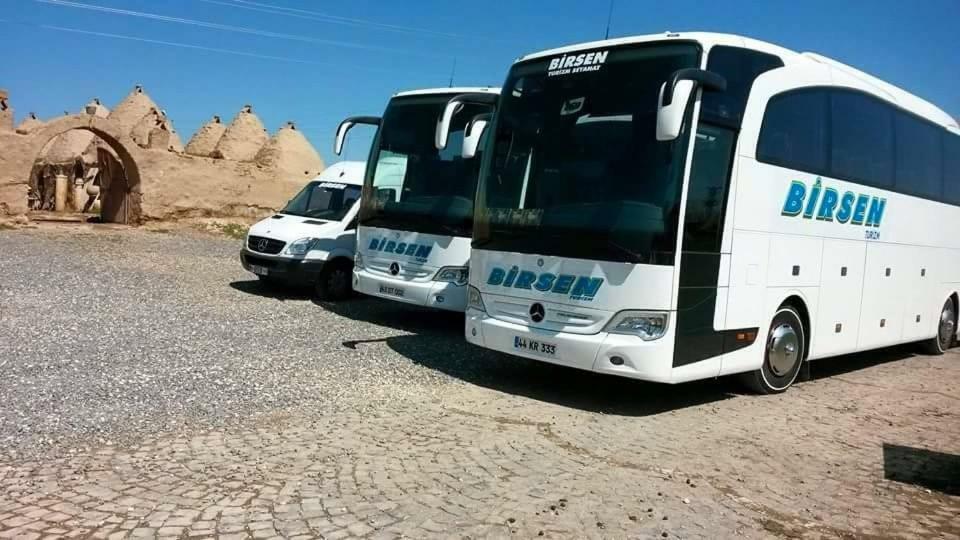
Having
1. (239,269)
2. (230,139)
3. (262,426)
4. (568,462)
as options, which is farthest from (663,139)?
(230,139)

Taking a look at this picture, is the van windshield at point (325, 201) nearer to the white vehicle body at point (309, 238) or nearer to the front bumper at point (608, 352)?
the white vehicle body at point (309, 238)

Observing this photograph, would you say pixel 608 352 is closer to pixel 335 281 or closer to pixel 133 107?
pixel 335 281

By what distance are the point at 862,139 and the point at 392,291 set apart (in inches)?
252

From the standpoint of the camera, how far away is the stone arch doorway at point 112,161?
22.6 metres

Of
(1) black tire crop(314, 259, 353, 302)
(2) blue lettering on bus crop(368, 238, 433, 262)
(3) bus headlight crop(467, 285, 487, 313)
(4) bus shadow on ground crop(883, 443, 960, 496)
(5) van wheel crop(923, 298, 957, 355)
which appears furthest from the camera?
(1) black tire crop(314, 259, 353, 302)

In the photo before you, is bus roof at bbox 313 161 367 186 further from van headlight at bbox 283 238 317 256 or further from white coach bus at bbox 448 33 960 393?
white coach bus at bbox 448 33 960 393

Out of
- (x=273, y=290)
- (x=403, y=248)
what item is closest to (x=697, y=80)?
(x=403, y=248)

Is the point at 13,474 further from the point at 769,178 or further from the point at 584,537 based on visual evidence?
the point at 769,178

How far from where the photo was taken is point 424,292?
10.3 metres

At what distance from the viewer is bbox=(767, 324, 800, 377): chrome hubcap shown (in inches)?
325

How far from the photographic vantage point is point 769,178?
25.3 feet

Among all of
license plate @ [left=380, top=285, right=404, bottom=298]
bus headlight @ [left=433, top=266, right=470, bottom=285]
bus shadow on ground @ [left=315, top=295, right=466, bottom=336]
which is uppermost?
bus headlight @ [left=433, top=266, right=470, bottom=285]

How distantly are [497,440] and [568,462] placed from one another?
0.69 m

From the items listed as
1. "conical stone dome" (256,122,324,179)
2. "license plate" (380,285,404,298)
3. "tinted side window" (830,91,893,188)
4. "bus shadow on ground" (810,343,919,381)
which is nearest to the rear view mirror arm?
"tinted side window" (830,91,893,188)
